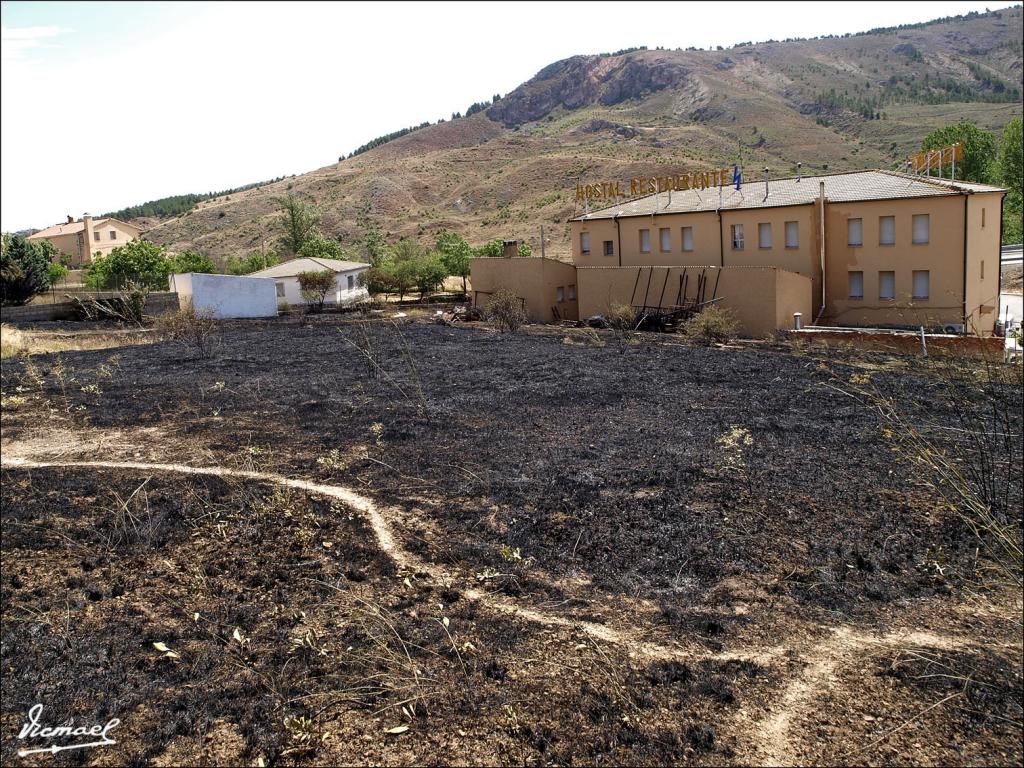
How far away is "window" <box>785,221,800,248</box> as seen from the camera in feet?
121

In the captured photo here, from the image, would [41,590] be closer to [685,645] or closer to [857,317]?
[685,645]

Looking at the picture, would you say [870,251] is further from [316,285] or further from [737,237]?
[316,285]

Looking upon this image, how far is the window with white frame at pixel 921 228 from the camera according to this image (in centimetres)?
3362

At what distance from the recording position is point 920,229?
3384 centimetres

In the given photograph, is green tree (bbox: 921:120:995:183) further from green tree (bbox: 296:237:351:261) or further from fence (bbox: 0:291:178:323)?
fence (bbox: 0:291:178:323)

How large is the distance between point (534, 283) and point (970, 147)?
38.3 meters

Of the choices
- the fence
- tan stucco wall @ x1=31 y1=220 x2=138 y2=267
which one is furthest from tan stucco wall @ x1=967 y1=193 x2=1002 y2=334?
tan stucco wall @ x1=31 y1=220 x2=138 y2=267

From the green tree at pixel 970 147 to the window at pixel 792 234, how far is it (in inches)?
1066

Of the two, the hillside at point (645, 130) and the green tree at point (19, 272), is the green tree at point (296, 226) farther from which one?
the green tree at point (19, 272)

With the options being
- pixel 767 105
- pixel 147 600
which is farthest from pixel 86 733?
pixel 767 105

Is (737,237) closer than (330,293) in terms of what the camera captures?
Yes

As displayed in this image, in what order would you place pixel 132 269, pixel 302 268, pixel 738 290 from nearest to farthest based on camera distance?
pixel 738 290
pixel 302 268
pixel 132 269

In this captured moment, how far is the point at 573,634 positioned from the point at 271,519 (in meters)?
5.14

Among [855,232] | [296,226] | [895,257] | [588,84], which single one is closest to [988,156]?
[855,232]
